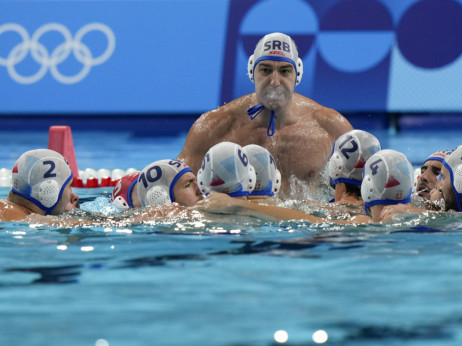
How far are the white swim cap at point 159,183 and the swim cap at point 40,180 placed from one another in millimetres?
457

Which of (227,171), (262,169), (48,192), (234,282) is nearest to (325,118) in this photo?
(262,169)

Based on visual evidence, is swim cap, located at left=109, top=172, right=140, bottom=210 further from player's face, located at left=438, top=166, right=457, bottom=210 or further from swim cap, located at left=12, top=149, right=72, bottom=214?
player's face, located at left=438, top=166, right=457, bottom=210

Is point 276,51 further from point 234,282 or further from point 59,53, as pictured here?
point 59,53

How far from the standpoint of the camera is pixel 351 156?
15.1 feet

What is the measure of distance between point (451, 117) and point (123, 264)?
6.82m

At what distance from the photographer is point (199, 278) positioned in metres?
2.90

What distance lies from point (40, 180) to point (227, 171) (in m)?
1.05

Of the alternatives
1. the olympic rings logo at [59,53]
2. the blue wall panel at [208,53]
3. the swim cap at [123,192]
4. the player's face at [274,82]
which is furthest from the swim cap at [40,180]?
the olympic rings logo at [59,53]

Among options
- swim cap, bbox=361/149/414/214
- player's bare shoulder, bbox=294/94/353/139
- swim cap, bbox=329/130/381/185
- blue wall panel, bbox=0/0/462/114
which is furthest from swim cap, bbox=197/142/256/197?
blue wall panel, bbox=0/0/462/114

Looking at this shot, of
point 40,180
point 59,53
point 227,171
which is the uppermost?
point 59,53

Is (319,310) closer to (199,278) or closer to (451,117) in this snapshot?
(199,278)

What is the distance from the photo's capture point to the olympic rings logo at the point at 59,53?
912 centimetres

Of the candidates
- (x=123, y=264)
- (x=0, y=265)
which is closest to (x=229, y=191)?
(x=123, y=264)

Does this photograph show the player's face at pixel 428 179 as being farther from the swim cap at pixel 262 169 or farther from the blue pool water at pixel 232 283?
the swim cap at pixel 262 169
